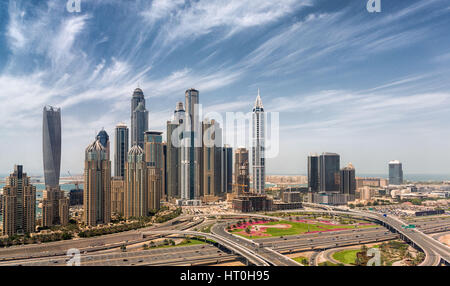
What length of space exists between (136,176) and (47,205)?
4129 mm

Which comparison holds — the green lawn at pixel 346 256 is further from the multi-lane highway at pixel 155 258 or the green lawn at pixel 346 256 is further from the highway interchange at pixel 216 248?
the multi-lane highway at pixel 155 258

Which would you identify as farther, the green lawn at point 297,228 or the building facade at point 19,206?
the green lawn at point 297,228

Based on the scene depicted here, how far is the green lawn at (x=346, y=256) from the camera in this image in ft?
21.7

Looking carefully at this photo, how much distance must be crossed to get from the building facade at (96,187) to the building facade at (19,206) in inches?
77.7

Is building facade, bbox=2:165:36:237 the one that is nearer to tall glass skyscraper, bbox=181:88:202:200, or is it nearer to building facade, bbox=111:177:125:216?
building facade, bbox=111:177:125:216

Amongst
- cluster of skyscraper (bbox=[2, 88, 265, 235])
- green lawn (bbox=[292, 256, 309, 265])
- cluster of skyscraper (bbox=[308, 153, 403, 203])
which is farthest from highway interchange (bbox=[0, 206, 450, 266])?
cluster of skyscraper (bbox=[308, 153, 403, 203])

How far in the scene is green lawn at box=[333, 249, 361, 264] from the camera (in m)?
6.61

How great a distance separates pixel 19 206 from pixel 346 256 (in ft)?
34.2

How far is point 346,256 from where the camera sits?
23.0 ft

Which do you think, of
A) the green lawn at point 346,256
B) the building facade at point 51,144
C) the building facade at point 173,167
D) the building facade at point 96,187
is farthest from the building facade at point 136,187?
the green lawn at point 346,256

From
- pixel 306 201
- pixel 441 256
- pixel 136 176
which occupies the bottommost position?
pixel 306 201

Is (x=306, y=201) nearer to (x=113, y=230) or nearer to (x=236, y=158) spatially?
(x=236, y=158)

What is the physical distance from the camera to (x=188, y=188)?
74.4 ft
